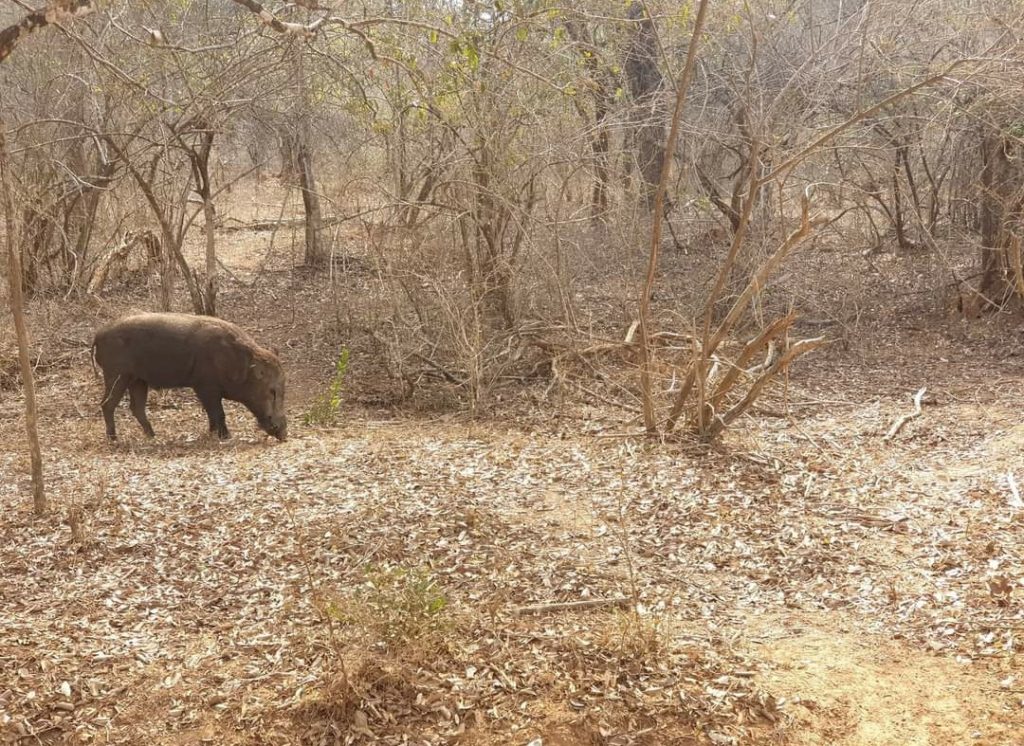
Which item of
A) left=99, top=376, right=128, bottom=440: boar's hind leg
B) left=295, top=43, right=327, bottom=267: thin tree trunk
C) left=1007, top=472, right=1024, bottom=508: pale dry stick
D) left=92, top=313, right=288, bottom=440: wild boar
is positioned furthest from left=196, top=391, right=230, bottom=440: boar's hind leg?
left=1007, top=472, right=1024, bottom=508: pale dry stick

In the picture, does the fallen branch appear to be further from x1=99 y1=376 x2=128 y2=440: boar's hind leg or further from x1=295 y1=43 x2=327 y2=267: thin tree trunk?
x1=295 y1=43 x2=327 y2=267: thin tree trunk

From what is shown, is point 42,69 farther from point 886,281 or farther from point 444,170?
point 886,281

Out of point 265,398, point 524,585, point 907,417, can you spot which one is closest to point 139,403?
point 265,398

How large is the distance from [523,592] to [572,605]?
324 millimetres

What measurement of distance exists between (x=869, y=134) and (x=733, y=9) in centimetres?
327

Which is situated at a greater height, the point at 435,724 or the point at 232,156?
the point at 232,156

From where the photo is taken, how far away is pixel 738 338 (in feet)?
39.0

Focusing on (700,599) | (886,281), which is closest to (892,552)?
(700,599)

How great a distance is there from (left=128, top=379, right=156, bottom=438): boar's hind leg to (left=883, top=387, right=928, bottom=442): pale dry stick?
6.59 m

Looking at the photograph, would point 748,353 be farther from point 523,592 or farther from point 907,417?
point 523,592

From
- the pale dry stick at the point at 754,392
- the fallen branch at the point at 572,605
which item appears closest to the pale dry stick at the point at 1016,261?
the pale dry stick at the point at 754,392

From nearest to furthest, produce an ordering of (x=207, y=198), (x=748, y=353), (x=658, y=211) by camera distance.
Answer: (x=658, y=211), (x=748, y=353), (x=207, y=198)

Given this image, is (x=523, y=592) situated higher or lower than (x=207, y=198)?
lower

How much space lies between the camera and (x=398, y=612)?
504 centimetres
